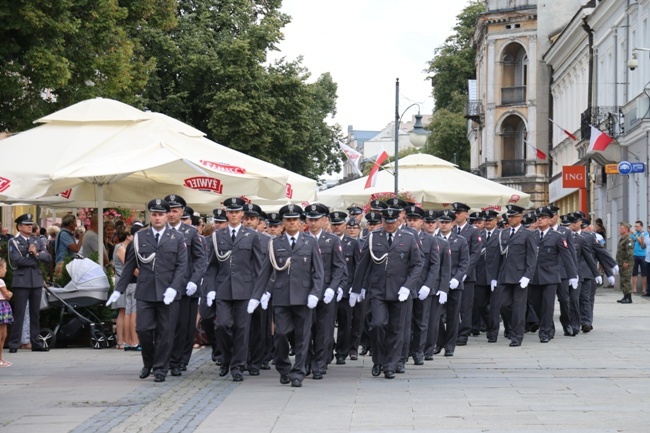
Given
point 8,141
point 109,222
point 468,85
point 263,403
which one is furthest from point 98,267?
point 468,85

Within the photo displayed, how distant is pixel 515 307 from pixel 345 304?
3421 mm

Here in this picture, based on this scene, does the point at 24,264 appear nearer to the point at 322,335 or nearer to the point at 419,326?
the point at 322,335

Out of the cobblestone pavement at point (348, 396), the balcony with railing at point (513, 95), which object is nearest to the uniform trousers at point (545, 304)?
the cobblestone pavement at point (348, 396)

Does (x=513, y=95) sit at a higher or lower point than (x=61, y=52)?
higher

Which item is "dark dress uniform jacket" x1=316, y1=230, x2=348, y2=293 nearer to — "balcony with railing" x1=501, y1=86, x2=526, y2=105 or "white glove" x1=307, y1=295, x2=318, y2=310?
"white glove" x1=307, y1=295, x2=318, y2=310

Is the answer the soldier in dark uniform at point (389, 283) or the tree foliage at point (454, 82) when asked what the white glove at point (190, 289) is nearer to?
the soldier in dark uniform at point (389, 283)

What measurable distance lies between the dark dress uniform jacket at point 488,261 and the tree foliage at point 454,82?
64.0m

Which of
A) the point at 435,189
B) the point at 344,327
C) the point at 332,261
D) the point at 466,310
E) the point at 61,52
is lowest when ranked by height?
the point at 344,327

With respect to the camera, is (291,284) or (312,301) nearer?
(312,301)

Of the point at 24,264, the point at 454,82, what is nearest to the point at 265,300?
the point at 24,264

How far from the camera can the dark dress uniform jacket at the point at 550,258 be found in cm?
2083

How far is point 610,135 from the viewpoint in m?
44.7

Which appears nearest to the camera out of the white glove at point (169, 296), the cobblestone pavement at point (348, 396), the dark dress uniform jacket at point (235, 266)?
the cobblestone pavement at point (348, 396)

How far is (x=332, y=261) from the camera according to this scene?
1576cm
